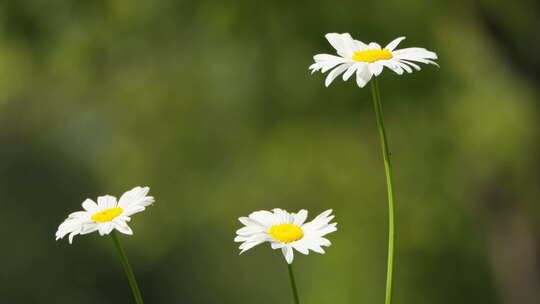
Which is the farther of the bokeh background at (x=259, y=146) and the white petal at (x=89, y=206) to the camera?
the bokeh background at (x=259, y=146)

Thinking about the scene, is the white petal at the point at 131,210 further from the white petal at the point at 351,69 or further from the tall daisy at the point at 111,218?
the white petal at the point at 351,69

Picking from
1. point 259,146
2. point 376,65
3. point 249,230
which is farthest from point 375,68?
point 259,146

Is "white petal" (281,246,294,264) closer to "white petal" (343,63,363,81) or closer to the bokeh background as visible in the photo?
"white petal" (343,63,363,81)

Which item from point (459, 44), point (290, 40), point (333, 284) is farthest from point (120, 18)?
point (333, 284)

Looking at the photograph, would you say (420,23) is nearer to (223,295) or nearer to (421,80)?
(421,80)

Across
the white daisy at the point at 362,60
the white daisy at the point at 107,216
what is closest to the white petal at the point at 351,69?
the white daisy at the point at 362,60

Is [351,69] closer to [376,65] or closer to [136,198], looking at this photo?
[376,65]

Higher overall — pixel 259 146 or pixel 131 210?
pixel 259 146
